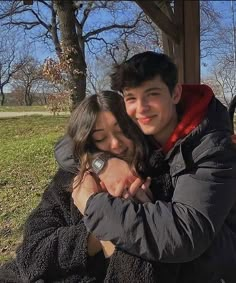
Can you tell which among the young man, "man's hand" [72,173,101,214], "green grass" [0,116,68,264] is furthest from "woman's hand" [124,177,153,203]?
"green grass" [0,116,68,264]

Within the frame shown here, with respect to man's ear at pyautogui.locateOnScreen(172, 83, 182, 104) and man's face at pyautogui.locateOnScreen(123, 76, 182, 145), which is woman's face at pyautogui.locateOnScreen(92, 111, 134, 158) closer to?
man's face at pyautogui.locateOnScreen(123, 76, 182, 145)

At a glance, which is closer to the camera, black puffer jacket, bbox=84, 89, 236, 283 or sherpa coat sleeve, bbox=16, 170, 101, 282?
black puffer jacket, bbox=84, 89, 236, 283

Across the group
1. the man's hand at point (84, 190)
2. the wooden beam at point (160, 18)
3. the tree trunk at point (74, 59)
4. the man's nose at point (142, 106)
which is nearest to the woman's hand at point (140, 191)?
the man's hand at point (84, 190)

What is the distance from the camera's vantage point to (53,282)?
5.94 ft

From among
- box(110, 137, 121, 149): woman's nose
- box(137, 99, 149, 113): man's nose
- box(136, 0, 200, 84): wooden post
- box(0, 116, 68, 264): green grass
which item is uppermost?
box(136, 0, 200, 84): wooden post

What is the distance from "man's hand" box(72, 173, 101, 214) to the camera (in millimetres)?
1682

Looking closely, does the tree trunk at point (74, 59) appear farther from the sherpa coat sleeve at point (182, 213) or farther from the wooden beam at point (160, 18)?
the sherpa coat sleeve at point (182, 213)

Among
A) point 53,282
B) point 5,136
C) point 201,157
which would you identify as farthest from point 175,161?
point 5,136

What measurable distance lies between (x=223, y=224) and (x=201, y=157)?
27 cm

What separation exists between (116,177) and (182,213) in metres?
0.30

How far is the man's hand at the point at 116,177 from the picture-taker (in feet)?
5.39

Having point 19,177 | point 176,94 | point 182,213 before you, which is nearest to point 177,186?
point 182,213

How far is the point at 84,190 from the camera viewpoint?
171 cm

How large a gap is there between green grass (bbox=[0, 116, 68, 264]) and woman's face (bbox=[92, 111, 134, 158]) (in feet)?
9.63
